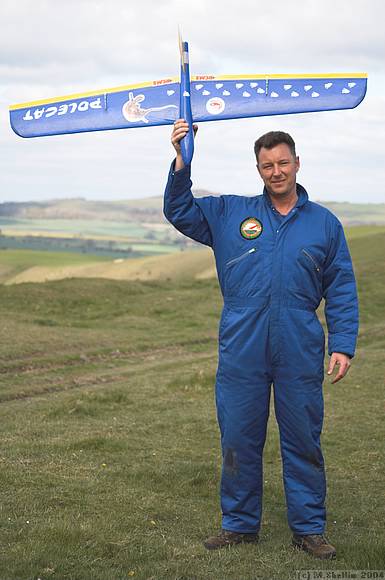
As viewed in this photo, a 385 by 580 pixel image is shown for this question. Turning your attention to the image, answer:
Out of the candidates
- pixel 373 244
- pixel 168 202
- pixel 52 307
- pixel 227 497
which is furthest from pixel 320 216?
pixel 373 244

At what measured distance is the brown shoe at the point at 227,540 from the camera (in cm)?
586

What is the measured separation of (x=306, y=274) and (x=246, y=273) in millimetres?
404

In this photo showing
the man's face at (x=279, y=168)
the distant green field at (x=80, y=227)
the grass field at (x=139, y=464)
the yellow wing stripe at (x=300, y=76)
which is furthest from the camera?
the distant green field at (x=80, y=227)

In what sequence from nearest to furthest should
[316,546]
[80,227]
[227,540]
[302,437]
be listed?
[316,546] → [302,437] → [227,540] → [80,227]

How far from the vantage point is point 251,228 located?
5859 millimetres

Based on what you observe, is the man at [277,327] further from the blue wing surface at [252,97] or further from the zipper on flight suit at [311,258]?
the blue wing surface at [252,97]

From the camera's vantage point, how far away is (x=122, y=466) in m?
8.35

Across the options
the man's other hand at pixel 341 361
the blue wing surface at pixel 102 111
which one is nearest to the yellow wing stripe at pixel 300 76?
the blue wing surface at pixel 102 111

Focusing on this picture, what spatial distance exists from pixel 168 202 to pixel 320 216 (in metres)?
1.06

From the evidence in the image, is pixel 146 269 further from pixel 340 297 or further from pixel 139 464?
pixel 340 297

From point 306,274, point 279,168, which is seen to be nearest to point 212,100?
point 279,168

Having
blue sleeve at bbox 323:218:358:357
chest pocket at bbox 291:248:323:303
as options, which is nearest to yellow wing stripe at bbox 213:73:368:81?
blue sleeve at bbox 323:218:358:357

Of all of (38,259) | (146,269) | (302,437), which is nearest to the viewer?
(302,437)

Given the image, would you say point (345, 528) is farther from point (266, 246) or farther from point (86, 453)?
point (86, 453)
